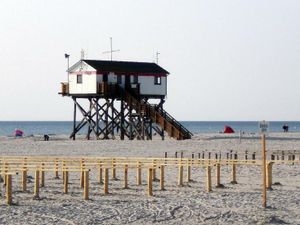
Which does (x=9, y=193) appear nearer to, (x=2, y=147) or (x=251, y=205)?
(x=251, y=205)

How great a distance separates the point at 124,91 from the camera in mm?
60000

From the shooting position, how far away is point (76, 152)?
4666 centimetres

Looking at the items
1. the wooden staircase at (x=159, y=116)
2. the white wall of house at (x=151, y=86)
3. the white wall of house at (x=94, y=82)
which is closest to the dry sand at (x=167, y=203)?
the wooden staircase at (x=159, y=116)

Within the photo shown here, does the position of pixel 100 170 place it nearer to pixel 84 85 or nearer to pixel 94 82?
pixel 94 82

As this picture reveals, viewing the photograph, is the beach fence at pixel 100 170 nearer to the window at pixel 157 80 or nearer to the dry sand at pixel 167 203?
the dry sand at pixel 167 203

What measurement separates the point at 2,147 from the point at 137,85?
12079 millimetres

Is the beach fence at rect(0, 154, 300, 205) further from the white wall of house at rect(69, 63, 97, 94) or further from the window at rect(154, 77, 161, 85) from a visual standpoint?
the window at rect(154, 77, 161, 85)

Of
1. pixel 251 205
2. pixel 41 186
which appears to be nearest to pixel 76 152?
pixel 41 186

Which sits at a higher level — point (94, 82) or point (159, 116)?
point (94, 82)

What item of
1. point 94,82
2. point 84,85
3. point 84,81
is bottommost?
point 84,85

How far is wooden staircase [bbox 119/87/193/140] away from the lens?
56.4 m

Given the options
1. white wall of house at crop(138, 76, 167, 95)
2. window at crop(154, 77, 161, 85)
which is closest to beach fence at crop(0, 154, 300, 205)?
white wall of house at crop(138, 76, 167, 95)

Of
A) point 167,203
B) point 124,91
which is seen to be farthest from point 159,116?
point 167,203

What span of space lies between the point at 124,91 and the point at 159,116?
12.8 ft
